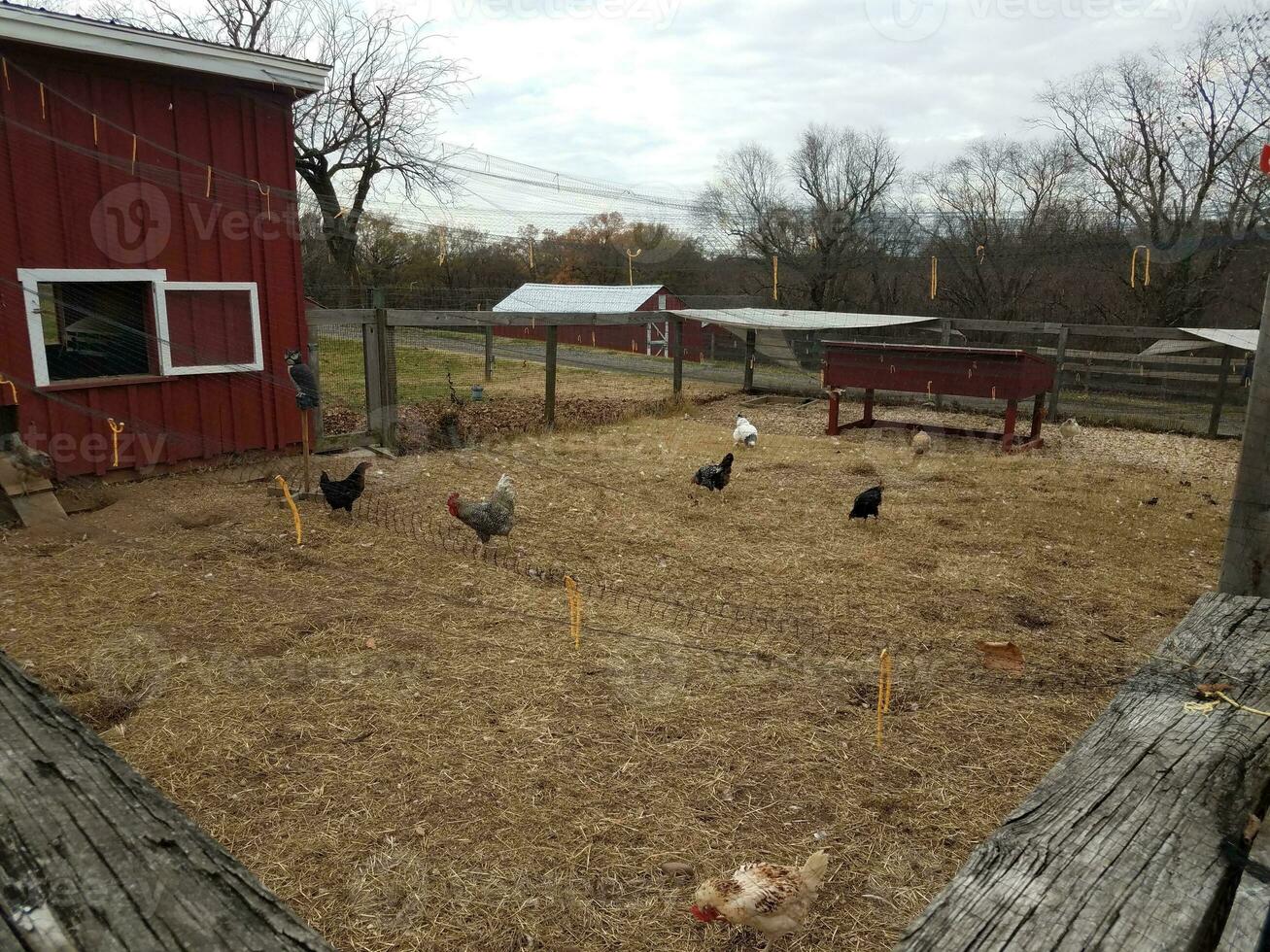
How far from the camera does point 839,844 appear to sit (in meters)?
2.78

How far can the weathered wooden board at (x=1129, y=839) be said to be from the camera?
31.1 inches

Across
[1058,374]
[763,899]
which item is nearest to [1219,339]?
[1058,374]

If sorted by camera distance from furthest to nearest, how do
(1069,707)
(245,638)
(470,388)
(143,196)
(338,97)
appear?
1. (338,97)
2. (470,388)
3. (143,196)
4. (245,638)
5. (1069,707)

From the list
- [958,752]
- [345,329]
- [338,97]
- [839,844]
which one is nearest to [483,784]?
[839,844]

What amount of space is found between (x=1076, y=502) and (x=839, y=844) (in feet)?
19.5

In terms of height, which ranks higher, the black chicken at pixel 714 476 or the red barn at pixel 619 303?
the red barn at pixel 619 303

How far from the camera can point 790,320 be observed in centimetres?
1435

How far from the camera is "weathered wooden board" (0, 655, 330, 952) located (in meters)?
0.69

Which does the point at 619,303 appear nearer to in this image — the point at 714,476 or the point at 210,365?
the point at 714,476

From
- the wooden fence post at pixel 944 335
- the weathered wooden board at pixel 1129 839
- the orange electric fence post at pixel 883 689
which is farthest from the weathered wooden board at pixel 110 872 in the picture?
the wooden fence post at pixel 944 335

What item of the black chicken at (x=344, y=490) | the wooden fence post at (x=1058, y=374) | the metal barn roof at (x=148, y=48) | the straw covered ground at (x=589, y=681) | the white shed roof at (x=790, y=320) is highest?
the metal barn roof at (x=148, y=48)

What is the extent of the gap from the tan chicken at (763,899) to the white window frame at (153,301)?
590 centimetres

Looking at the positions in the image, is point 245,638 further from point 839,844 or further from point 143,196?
point 143,196

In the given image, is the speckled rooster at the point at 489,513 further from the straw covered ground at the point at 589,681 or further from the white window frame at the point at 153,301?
the white window frame at the point at 153,301
